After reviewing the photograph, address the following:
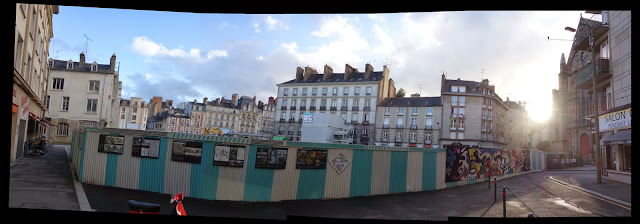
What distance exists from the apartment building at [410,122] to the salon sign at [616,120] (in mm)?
40121

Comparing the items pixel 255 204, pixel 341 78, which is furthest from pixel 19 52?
pixel 341 78

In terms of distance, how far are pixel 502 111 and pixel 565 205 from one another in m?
60.1

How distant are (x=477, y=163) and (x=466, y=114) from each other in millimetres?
40029

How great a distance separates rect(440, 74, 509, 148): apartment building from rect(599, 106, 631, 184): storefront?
3737 centimetres

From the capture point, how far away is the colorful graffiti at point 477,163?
60.2 feet

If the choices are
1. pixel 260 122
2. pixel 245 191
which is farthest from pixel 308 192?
pixel 260 122

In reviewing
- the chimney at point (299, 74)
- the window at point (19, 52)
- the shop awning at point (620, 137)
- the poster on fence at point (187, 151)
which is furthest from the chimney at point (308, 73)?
the poster on fence at point (187, 151)

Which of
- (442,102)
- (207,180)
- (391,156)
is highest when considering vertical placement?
(442,102)

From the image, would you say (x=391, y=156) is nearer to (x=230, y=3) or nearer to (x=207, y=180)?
(x=207, y=180)

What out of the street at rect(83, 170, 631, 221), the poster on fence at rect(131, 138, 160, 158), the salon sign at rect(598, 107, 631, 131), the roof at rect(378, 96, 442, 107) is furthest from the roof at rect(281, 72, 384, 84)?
the poster on fence at rect(131, 138, 160, 158)

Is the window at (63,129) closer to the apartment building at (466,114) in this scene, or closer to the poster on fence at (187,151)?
the poster on fence at (187,151)

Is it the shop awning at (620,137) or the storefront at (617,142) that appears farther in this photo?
the shop awning at (620,137)

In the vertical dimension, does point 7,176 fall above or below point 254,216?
above

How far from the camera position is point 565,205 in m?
12.0
